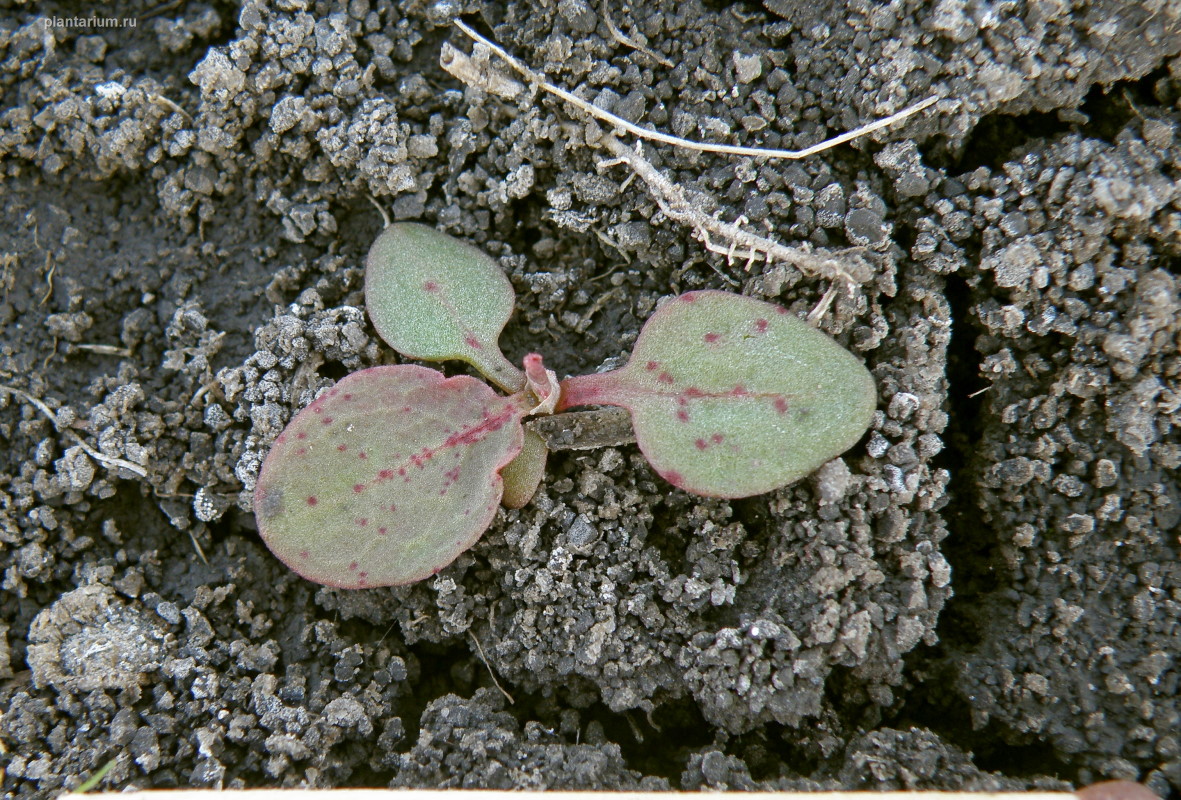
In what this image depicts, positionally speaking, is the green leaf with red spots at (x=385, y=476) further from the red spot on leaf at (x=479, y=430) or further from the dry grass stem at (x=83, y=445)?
the dry grass stem at (x=83, y=445)

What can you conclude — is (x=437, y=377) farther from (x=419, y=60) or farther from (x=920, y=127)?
(x=920, y=127)

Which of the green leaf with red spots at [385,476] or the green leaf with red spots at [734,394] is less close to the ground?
the green leaf with red spots at [734,394]

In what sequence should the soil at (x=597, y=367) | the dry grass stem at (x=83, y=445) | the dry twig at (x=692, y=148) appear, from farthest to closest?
the dry grass stem at (x=83, y=445)
the dry twig at (x=692, y=148)
the soil at (x=597, y=367)

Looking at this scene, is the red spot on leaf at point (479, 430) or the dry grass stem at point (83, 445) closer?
the red spot on leaf at point (479, 430)

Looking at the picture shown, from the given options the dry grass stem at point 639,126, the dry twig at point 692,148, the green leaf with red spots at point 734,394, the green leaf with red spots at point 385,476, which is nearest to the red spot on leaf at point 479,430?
the green leaf with red spots at point 385,476

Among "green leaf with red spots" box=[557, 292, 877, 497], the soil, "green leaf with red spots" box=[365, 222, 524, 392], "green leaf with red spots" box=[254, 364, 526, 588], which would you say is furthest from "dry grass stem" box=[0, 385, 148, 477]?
"green leaf with red spots" box=[557, 292, 877, 497]

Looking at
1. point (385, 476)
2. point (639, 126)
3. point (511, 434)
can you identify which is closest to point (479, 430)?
point (511, 434)

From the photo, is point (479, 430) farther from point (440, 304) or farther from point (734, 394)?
point (734, 394)
